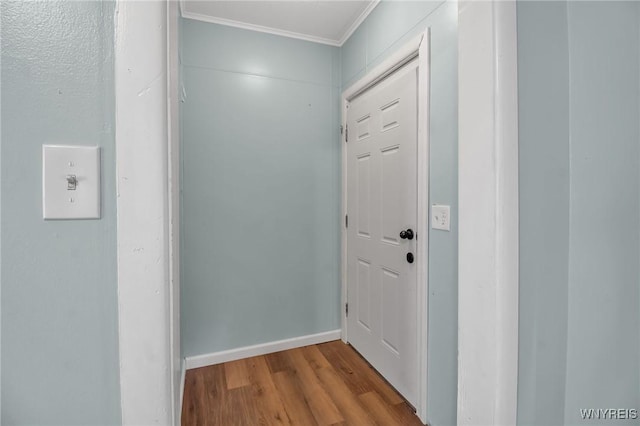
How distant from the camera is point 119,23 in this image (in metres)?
0.48

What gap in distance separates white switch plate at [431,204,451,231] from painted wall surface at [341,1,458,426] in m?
0.02

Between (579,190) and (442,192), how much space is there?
619 millimetres

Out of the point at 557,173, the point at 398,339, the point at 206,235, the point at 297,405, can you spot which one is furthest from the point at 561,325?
the point at 206,235

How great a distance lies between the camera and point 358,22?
6.99ft

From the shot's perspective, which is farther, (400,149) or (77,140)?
(400,149)

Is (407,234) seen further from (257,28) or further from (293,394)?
(257,28)

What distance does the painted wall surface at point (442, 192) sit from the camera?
4.40 ft

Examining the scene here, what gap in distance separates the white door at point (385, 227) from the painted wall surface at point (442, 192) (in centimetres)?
13

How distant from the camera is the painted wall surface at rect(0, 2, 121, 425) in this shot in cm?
46

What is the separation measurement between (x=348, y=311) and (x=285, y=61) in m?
2.11

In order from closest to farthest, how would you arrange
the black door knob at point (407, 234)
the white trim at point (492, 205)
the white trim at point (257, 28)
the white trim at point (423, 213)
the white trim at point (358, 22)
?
the white trim at point (492, 205), the white trim at point (423, 213), the black door knob at point (407, 234), the white trim at point (358, 22), the white trim at point (257, 28)

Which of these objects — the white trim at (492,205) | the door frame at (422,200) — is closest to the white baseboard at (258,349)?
the door frame at (422,200)

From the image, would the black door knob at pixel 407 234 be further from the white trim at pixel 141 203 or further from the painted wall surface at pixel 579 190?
the white trim at pixel 141 203

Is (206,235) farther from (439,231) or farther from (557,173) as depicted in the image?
(557,173)
